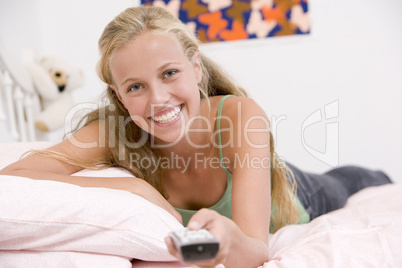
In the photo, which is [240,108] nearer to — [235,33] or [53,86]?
[53,86]

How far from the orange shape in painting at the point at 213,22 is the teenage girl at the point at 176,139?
1417 mm

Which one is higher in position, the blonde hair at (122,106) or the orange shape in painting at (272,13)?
the orange shape in painting at (272,13)

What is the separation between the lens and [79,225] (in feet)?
2.18

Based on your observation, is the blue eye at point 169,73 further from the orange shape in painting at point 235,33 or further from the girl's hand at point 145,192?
the orange shape in painting at point 235,33

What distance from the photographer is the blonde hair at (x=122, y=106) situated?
0.97 metres

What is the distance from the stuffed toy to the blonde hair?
2.93ft

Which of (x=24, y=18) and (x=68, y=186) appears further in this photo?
(x=24, y=18)

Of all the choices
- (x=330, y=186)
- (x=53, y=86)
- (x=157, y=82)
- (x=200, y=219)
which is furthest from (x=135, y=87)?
(x=53, y=86)

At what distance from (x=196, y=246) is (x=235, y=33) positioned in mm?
2244

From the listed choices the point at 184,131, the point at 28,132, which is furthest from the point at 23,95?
the point at 184,131

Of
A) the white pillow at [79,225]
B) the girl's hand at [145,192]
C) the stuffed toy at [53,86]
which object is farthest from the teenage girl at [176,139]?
the stuffed toy at [53,86]

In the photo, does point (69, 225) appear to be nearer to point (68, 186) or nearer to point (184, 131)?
point (68, 186)

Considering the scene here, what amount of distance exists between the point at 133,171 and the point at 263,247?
412 mm

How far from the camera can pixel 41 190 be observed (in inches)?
27.6
